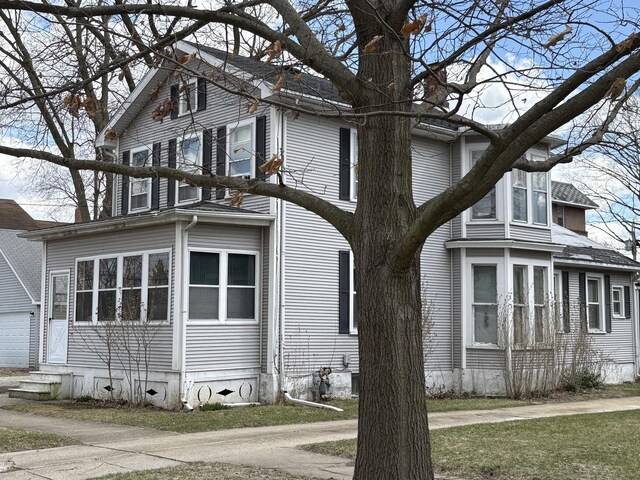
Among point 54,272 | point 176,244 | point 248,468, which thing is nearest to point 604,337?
point 176,244

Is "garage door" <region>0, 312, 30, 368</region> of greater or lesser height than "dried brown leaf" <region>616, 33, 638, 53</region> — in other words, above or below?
below

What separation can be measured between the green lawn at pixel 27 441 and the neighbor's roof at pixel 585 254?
15407 millimetres

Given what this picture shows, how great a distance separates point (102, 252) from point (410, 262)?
43.9ft

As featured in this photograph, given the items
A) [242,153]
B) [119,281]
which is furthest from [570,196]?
[119,281]

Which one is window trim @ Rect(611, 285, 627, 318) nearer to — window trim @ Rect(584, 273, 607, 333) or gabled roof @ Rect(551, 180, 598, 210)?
window trim @ Rect(584, 273, 607, 333)

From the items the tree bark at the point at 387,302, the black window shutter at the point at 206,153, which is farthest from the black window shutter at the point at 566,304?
the tree bark at the point at 387,302

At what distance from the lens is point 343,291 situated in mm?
19000

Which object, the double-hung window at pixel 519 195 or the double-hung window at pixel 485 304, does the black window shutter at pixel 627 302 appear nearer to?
the double-hung window at pixel 519 195

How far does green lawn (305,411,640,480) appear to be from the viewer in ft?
30.3

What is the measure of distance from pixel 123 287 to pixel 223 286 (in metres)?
2.57

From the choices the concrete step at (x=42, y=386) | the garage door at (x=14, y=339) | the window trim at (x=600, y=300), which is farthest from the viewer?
the garage door at (x=14, y=339)

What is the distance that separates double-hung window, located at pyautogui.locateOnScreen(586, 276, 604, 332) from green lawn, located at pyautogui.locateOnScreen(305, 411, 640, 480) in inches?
440

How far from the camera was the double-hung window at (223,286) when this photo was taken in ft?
56.2

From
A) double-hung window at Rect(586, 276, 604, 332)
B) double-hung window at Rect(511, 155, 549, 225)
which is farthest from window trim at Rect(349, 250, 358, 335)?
double-hung window at Rect(586, 276, 604, 332)
